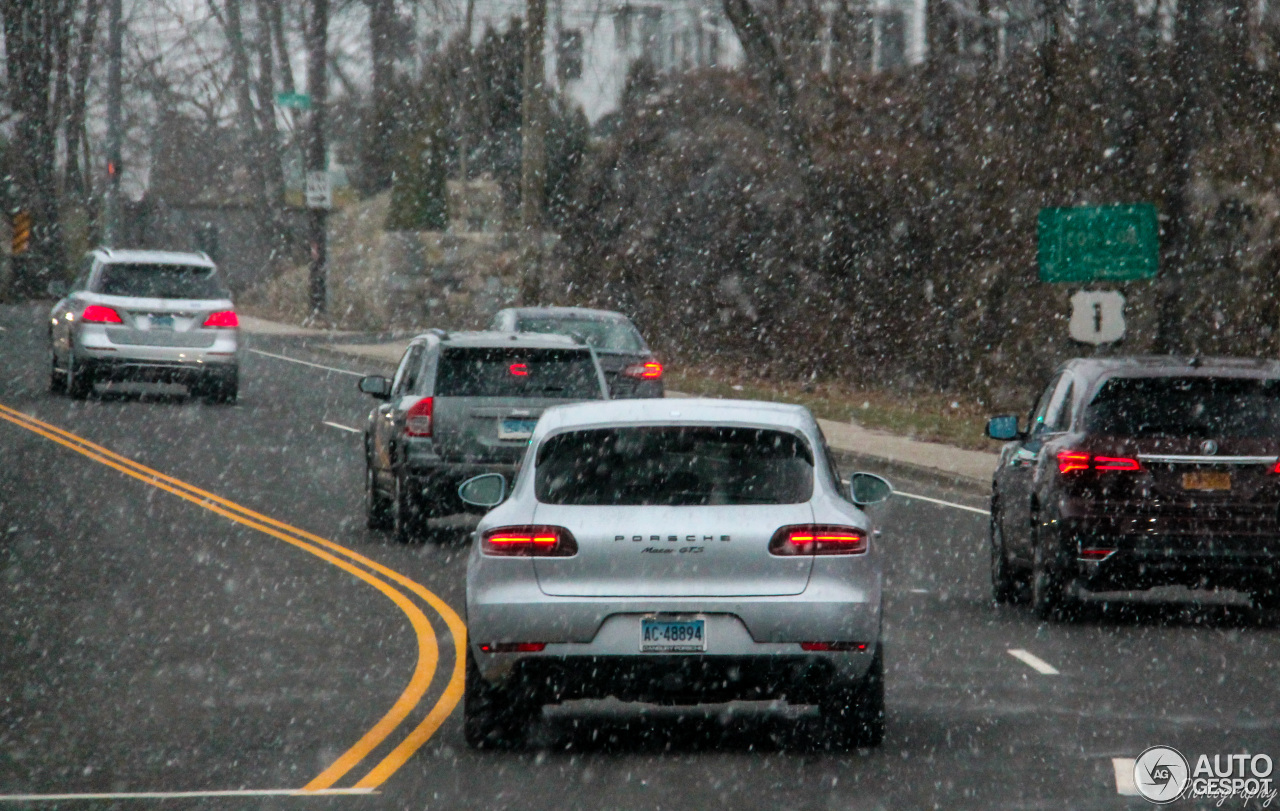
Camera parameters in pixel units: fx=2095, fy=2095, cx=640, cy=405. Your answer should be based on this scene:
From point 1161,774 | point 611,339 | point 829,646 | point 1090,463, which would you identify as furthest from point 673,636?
point 611,339

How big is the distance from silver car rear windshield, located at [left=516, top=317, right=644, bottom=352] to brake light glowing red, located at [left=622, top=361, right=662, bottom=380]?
0.34 metres

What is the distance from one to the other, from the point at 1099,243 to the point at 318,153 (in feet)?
105

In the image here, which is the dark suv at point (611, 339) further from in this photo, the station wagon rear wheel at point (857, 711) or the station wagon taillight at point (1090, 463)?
the station wagon rear wheel at point (857, 711)

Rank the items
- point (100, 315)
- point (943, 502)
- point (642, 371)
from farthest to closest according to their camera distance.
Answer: point (100, 315) → point (642, 371) → point (943, 502)

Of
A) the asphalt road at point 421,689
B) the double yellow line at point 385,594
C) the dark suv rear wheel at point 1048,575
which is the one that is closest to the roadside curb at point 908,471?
the asphalt road at point 421,689

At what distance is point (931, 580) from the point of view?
1505 cm

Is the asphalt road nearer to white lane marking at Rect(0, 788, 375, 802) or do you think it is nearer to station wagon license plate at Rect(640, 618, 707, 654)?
white lane marking at Rect(0, 788, 375, 802)

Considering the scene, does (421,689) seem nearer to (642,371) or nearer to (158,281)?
(642,371)

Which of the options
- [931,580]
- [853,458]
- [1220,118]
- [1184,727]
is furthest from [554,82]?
[1184,727]

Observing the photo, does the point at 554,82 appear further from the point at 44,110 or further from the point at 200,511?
the point at 200,511

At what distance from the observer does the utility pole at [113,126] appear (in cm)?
5084

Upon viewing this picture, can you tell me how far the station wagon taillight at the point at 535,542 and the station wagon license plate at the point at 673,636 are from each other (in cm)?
44

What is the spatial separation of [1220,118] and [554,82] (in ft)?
94.1

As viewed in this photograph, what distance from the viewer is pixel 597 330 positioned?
2541 cm
